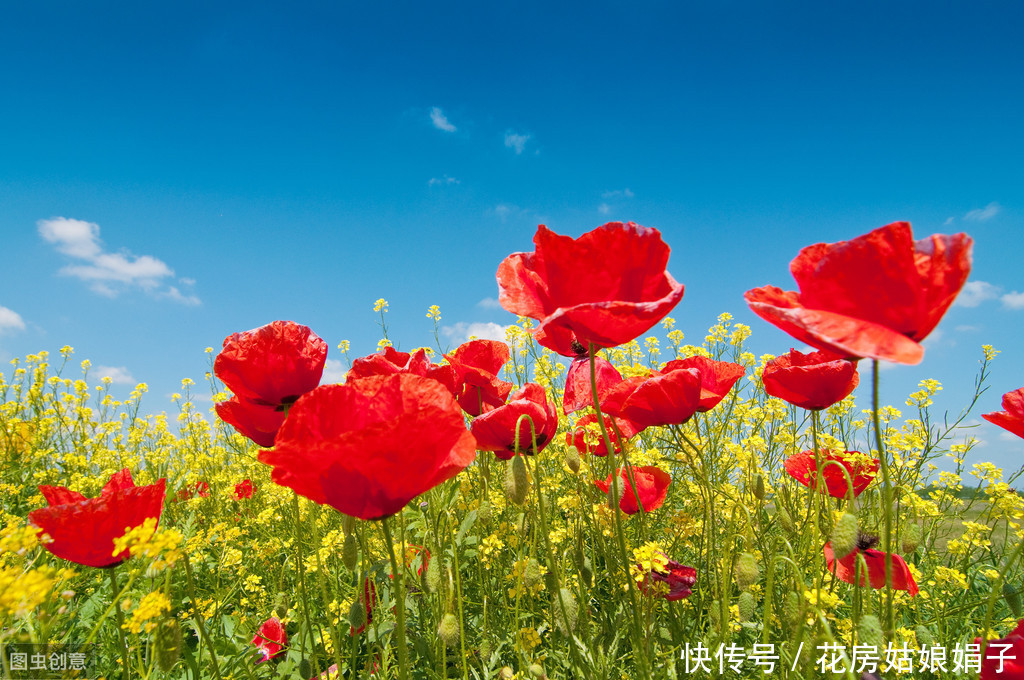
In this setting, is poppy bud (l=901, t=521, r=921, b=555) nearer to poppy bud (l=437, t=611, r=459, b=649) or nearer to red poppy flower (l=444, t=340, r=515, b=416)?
red poppy flower (l=444, t=340, r=515, b=416)

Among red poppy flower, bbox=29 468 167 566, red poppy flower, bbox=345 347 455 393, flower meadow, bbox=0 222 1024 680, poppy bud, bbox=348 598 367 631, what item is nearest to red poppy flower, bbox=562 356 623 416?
flower meadow, bbox=0 222 1024 680

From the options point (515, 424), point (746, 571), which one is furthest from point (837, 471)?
point (515, 424)

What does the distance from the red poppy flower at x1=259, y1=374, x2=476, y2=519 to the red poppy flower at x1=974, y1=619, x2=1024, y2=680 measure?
160 centimetres

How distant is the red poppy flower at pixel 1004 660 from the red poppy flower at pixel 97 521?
218 centimetres

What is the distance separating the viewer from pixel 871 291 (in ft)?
3.39

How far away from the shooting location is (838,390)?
1825 millimetres

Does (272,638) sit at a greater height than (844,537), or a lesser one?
lesser

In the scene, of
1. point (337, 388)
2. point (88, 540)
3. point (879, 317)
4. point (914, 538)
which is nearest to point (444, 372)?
point (337, 388)

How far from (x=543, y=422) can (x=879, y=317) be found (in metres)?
0.94

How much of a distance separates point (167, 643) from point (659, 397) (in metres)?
1.45

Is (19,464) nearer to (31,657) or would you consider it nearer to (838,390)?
(31,657)

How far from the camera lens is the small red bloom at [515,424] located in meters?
1.61

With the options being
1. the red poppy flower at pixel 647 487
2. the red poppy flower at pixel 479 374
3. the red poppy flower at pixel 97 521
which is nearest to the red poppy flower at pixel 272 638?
the red poppy flower at pixel 97 521

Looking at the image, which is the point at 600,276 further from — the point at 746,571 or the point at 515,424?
the point at 746,571
